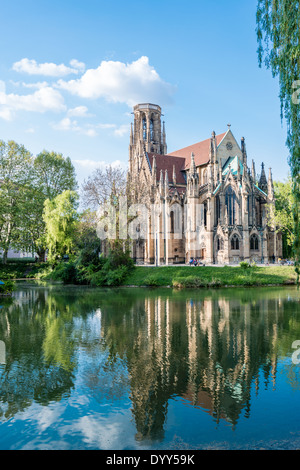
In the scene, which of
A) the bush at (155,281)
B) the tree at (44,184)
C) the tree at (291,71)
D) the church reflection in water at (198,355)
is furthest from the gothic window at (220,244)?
the tree at (291,71)

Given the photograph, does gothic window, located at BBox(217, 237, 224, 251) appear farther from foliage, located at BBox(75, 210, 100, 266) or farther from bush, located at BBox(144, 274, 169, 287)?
foliage, located at BBox(75, 210, 100, 266)

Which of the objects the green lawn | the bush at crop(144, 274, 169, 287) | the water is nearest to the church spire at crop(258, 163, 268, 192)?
the green lawn

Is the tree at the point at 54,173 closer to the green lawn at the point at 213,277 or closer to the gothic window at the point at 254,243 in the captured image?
the green lawn at the point at 213,277

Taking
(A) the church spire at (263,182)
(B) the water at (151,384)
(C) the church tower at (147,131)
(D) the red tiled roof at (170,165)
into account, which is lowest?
(B) the water at (151,384)

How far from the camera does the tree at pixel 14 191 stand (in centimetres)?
4822

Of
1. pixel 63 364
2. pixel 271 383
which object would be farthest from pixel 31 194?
pixel 271 383

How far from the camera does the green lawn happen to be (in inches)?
1352

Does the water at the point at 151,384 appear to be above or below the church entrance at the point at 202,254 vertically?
below

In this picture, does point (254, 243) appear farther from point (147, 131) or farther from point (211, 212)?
point (147, 131)

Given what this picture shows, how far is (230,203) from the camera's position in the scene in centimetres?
5028

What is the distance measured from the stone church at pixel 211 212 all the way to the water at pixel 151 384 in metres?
30.0

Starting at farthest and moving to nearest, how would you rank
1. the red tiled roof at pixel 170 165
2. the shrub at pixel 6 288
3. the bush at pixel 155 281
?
the red tiled roof at pixel 170 165 < the bush at pixel 155 281 < the shrub at pixel 6 288

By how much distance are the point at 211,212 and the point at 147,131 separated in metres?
27.3

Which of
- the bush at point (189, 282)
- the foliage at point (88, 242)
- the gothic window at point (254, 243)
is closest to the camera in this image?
the bush at point (189, 282)
